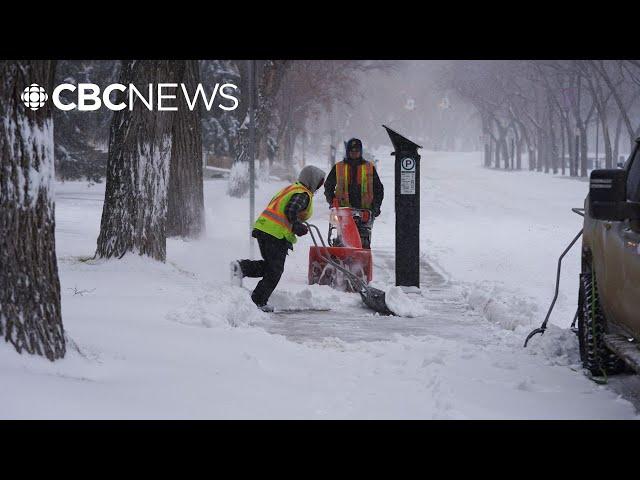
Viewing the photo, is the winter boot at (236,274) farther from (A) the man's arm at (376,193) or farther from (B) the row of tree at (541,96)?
(B) the row of tree at (541,96)

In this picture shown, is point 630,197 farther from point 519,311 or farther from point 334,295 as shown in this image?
point 334,295

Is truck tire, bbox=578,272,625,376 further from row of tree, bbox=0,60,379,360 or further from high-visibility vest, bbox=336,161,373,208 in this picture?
high-visibility vest, bbox=336,161,373,208

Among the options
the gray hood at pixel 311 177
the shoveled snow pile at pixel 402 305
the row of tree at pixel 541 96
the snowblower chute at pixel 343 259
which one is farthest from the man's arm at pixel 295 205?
the row of tree at pixel 541 96

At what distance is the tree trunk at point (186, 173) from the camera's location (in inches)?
668

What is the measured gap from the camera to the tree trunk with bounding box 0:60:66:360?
19.6 feet

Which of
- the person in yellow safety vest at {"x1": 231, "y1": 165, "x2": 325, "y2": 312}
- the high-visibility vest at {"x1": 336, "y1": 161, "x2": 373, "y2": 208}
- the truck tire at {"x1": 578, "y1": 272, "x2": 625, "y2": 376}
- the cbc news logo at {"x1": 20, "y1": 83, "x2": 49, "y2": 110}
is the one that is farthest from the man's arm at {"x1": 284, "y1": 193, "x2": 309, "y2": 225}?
the cbc news logo at {"x1": 20, "y1": 83, "x2": 49, "y2": 110}

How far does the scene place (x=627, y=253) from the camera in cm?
623

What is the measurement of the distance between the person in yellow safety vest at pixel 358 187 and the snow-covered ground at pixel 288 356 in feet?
3.10

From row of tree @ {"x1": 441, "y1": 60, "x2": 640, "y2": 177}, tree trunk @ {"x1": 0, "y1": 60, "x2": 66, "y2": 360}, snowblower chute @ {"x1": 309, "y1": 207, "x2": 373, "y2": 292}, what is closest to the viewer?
tree trunk @ {"x1": 0, "y1": 60, "x2": 66, "y2": 360}

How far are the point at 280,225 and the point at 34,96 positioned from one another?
505cm

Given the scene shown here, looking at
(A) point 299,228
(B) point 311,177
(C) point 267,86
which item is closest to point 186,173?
(B) point 311,177

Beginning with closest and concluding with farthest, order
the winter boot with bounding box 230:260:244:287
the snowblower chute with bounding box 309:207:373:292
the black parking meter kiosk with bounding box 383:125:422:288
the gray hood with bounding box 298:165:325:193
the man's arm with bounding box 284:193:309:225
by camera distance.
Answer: the man's arm with bounding box 284:193:309:225, the gray hood with bounding box 298:165:325:193, the winter boot with bounding box 230:260:244:287, the snowblower chute with bounding box 309:207:373:292, the black parking meter kiosk with bounding box 383:125:422:288

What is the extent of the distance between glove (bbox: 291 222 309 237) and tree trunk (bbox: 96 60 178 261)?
2.24m

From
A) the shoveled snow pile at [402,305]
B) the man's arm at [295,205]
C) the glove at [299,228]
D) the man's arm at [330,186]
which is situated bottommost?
the shoveled snow pile at [402,305]
